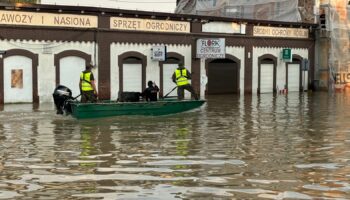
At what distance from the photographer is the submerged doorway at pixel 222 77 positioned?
35.4 m

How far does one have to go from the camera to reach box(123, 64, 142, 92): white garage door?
3089cm

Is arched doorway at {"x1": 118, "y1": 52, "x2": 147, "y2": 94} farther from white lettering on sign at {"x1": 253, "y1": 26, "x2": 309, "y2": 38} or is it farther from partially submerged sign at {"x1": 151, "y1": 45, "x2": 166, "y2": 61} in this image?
white lettering on sign at {"x1": 253, "y1": 26, "x2": 309, "y2": 38}

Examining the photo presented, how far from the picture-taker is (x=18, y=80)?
2741 cm

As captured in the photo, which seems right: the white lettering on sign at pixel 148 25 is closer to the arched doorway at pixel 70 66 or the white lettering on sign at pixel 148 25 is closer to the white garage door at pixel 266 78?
the arched doorway at pixel 70 66

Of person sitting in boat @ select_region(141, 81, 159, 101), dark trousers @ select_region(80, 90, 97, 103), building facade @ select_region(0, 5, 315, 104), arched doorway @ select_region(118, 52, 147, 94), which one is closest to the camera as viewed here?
dark trousers @ select_region(80, 90, 97, 103)

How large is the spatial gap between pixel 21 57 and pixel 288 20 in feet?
72.4

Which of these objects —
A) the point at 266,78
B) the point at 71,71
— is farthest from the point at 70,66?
the point at 266,78

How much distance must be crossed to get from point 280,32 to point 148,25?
38.6ft

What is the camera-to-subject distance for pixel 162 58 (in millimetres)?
31375

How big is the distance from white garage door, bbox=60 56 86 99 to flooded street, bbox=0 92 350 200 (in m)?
9.74

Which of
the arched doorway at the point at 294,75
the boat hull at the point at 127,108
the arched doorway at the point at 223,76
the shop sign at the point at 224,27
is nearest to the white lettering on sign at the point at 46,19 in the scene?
the shop sign at the point at 224,27

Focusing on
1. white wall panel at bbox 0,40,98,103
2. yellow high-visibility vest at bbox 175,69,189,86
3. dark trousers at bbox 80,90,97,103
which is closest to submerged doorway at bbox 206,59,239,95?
white wall panel at bbox 0,40,98,103

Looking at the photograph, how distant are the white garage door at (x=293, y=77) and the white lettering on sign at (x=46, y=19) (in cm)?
1645

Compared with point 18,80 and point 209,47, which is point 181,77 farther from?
point 209,47
